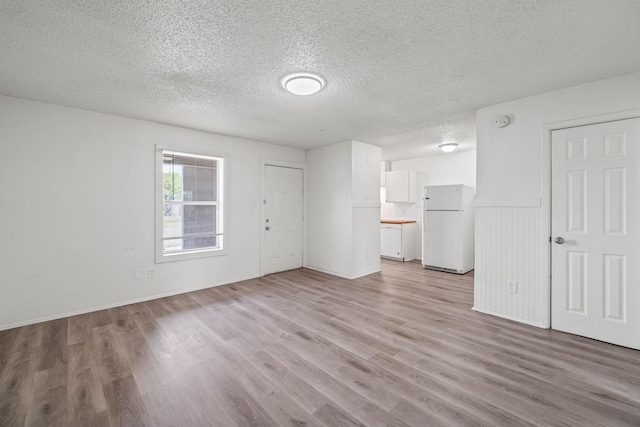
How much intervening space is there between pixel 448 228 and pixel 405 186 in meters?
1.59

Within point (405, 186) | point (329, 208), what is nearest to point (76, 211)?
point (329, 208)

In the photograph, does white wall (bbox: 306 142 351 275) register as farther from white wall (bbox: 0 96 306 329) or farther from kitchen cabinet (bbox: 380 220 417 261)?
white wall (bbox: 0 96 306 329)

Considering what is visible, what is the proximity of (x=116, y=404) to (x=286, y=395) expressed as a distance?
1.12 m

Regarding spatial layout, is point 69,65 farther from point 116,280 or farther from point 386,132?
point 386,132

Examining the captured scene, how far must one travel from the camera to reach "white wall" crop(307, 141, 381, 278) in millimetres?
4988

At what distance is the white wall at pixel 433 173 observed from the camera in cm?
609

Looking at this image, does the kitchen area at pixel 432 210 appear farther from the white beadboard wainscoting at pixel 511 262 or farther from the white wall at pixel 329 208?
the white beadboard wainscoting at pixel 511 262

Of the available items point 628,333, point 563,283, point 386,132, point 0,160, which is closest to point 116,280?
point 0,160

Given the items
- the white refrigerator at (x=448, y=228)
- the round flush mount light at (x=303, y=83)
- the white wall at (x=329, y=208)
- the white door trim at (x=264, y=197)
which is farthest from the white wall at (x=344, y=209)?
the round flush mount light at (x=303, y=83)

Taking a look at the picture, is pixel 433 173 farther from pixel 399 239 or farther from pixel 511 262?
pixel 511 262

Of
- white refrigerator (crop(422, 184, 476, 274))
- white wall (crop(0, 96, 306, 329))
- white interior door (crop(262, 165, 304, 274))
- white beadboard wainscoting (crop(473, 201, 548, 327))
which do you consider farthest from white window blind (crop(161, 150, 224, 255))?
white refrigerator (crop(422, 184, 476, 274))

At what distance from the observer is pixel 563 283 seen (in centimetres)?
285

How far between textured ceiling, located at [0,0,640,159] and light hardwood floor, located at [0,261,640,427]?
2.51 meters

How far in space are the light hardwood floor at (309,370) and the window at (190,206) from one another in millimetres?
1072
